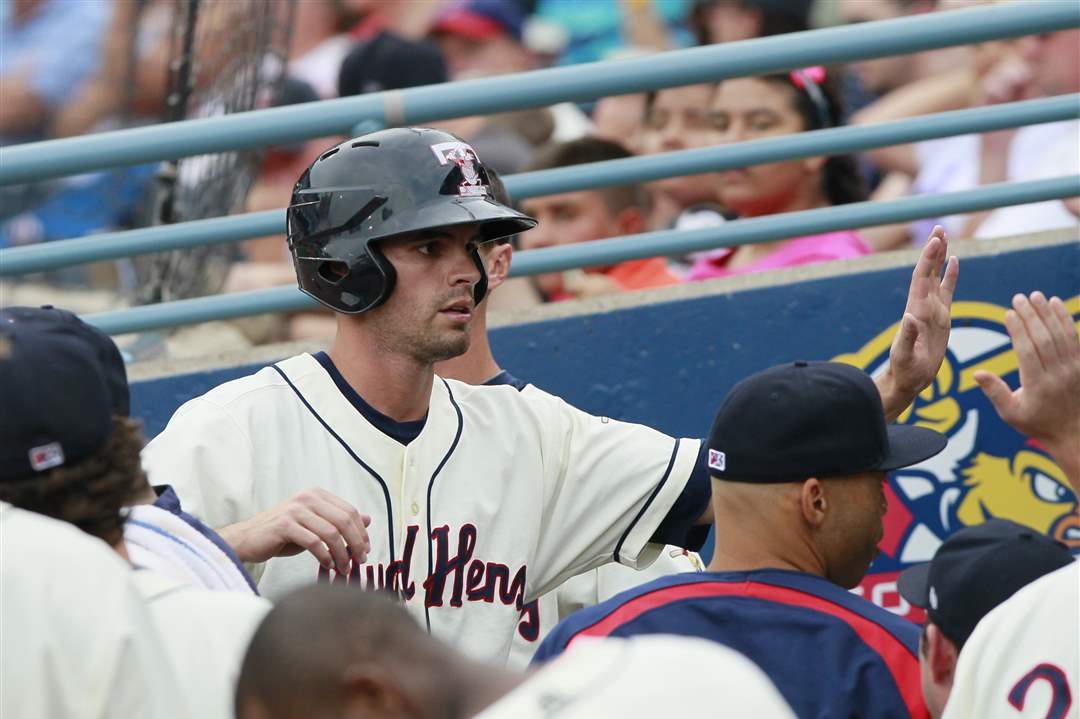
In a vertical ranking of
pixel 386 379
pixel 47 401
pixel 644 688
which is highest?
pixel 644 688

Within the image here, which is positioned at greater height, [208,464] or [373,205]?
[373,205]

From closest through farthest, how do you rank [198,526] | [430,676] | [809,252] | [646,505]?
[430,676], [198,526], [646,505], [809,252]

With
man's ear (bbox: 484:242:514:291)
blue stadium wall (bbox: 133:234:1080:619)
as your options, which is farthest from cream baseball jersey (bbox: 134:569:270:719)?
blue stadium wall (bbox: 133:234:1080:619)

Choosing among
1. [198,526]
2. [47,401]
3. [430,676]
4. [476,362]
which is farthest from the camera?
[476,362]

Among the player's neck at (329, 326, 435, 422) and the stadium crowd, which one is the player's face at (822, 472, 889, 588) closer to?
the stadium crowd

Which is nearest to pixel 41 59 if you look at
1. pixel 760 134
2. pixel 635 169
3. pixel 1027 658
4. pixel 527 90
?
pixel 760 134

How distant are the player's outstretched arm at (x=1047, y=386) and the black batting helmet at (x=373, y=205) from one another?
117 centimetres

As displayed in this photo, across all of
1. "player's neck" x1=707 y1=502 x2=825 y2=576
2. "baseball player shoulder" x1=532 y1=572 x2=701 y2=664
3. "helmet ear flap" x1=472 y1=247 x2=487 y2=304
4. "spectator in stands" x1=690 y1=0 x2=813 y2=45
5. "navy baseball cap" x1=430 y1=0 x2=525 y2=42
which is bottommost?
"baseball player shoulder" x1=532 y1=572 x2=701 y2=664

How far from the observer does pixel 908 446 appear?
337 cm

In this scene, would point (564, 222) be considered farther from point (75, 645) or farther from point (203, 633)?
point (75, 645)

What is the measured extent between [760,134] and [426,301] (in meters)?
2.38

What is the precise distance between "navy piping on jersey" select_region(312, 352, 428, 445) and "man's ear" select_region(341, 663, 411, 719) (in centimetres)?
202

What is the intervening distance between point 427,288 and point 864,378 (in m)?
1.04

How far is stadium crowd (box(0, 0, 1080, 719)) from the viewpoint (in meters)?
2.28
